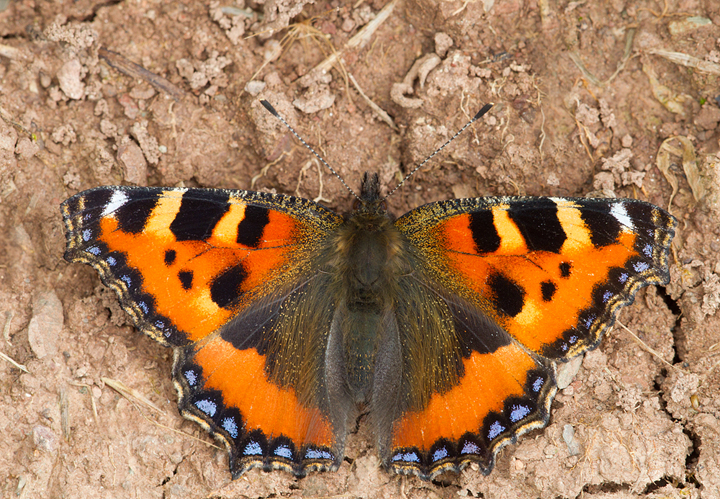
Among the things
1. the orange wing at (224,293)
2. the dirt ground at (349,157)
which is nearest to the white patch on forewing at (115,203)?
the orange wing at (224,293)

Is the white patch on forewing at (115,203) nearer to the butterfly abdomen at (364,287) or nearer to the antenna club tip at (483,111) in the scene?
the butterfly abdomen at (364,287)

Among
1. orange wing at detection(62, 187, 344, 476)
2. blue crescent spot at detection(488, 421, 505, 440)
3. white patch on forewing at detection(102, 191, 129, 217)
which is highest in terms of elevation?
white patch on forewing at detection(102, 191, 129, 217)

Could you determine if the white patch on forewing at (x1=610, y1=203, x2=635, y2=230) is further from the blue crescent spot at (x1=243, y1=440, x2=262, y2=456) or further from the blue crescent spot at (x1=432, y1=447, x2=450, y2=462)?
the blue crescent spot at (x1=243, y1=440, x2=262, y2=456)

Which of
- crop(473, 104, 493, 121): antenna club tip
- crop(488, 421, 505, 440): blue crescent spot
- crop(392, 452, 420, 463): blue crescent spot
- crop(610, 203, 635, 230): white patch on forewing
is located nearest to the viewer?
crop(610, 203, 635, 230): white patch on forewing

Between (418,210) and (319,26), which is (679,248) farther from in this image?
(319,26)

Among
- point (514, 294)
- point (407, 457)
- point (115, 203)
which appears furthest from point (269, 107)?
point (407, 457)

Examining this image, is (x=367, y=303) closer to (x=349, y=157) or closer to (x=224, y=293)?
(x=224, y=293)

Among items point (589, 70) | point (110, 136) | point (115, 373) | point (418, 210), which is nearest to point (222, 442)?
point (115, 373)

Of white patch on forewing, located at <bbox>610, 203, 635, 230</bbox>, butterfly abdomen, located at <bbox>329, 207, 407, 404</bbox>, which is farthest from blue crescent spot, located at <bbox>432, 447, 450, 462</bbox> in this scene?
white patch on forewing, located at <bbox>610, 203, 635, 230</bbox>
